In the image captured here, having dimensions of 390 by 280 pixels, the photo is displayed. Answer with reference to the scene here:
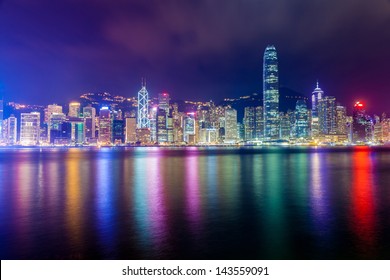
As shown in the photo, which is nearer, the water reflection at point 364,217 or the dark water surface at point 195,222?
the dark water surface at point 195,222

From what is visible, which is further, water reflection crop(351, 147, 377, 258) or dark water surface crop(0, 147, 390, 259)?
water reflection crop(351, 147, 377, 258)

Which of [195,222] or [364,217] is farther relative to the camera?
[364,217]

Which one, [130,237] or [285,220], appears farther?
[285,220]
